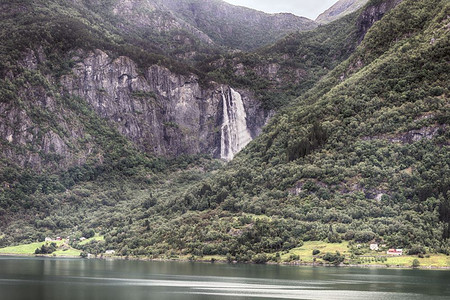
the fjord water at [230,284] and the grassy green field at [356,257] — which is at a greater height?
the grassy green field at [356,257]

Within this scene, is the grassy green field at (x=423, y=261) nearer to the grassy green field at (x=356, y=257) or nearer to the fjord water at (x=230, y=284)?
the grassy green field at (x=356, y=257)

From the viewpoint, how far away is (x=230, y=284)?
362 feet

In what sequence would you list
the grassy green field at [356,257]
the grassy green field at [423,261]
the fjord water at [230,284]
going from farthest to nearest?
the grassy green field at [356,257] < the grassy green field at [423,261] < the fjord water at [230,284]

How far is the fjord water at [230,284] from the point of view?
92812 mm

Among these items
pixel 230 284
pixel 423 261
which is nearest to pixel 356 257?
pixel 423 261

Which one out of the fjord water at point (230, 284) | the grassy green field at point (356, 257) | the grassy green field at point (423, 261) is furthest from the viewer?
the grassy green field at point (356, 257)

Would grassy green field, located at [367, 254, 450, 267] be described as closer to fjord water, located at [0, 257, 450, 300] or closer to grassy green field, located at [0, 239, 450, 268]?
grassy green field, located at [0, 239, 450, 268]

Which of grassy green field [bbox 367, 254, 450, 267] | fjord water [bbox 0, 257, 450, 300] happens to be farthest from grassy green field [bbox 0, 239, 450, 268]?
fjord water [bbox 0, 257, 450, 300]

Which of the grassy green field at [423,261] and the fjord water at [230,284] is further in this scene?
the grassy green field at [423,261]

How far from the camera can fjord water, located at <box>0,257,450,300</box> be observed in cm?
9281

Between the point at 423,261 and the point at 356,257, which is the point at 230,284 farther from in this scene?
the point at 423,261

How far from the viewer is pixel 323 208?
181 metres

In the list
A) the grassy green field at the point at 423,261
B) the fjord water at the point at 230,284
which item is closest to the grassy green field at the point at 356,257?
the grassy green field at the point at 423,261

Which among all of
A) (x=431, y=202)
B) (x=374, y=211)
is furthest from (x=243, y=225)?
(x=431, y=202)
